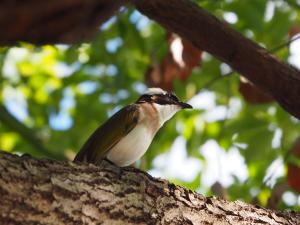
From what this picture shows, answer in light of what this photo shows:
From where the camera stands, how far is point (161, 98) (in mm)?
5734

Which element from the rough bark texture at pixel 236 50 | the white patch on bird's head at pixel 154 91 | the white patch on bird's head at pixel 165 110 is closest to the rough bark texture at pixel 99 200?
the rough bark texture at pixel 236 50

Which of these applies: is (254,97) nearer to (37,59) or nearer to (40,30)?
(40,30)

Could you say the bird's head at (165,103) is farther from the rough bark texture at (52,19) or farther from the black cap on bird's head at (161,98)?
the rough bark texture at (52,19)

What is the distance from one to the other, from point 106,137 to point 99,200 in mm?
1598

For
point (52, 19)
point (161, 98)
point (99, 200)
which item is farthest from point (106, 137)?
point (52, 19)

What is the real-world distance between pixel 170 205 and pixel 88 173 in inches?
19.1

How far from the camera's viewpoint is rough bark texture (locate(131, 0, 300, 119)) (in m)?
4.10

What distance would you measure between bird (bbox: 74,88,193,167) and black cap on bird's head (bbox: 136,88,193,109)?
0.31m

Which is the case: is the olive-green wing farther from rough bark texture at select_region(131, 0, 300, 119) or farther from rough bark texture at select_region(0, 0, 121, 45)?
rough bark texture at select_region(0, 0, 121, 45)

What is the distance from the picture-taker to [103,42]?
6652 mm

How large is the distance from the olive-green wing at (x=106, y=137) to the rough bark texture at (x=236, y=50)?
39.6 inches

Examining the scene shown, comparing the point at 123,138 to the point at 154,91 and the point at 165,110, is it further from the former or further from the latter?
A: the point at 154,91

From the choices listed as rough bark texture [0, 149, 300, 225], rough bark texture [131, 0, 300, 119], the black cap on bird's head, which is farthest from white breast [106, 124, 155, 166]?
rough bark texture [0, 149, 300, 225]

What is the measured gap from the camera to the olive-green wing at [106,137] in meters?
4.78
